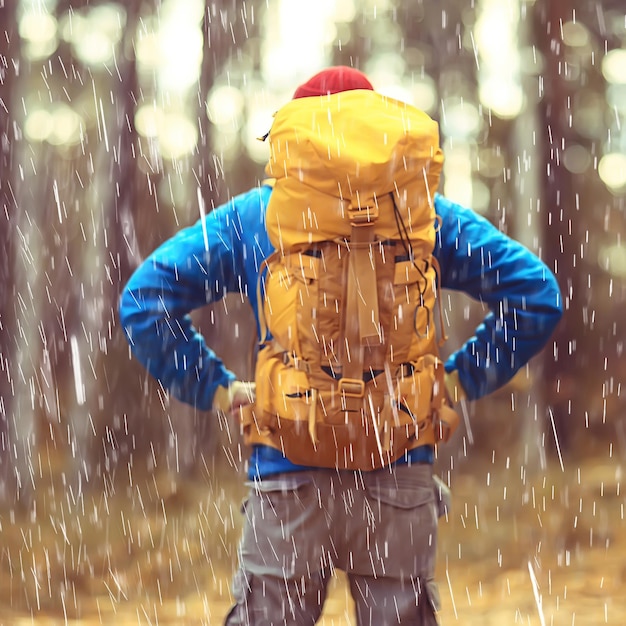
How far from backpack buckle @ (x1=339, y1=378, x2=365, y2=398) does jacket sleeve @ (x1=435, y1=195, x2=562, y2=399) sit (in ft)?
1.44

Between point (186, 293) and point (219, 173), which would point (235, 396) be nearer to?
point (186, 293)

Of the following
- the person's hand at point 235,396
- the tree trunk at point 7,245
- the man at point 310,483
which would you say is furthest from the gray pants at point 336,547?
the tree trunk at point 7,245

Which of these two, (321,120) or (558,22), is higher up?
(558,22)

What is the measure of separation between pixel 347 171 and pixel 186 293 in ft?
1.97

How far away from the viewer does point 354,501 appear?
2.17 metres

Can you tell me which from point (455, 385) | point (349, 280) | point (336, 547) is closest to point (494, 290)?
point (455, 385)

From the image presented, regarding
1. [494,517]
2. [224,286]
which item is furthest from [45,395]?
[224,286]

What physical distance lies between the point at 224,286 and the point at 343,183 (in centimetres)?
50

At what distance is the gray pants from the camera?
2164mm

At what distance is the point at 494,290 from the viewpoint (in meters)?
2.44

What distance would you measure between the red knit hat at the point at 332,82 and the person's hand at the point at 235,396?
2.59 ft

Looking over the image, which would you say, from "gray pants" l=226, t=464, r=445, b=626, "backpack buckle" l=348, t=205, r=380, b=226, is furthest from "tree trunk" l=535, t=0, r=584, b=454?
"backpack buckle" l=348, t=205, r=380, b=226

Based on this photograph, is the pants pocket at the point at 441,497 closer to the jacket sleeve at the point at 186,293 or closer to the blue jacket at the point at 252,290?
the blue jacket at the point at 252,290

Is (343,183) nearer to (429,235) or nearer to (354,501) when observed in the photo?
(429,235)
